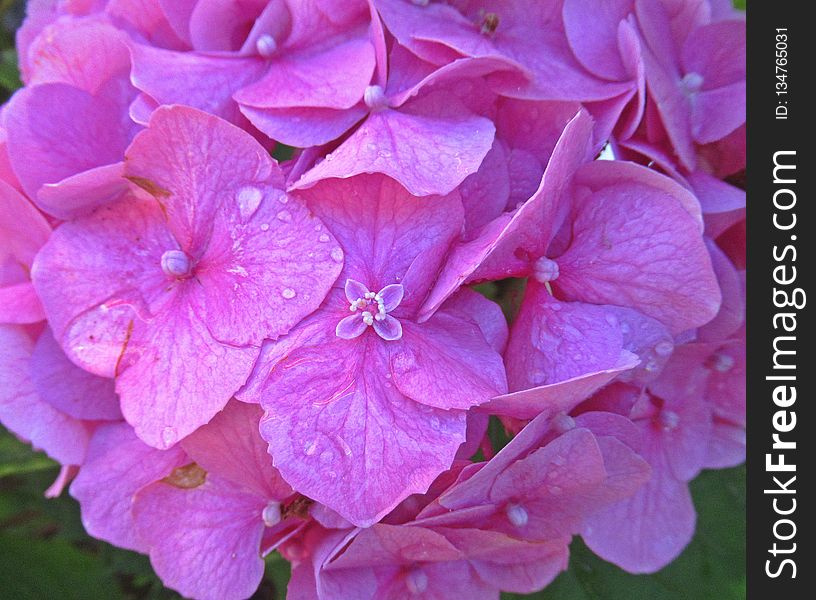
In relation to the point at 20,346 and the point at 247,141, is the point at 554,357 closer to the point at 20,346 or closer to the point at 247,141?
the point at 247,141

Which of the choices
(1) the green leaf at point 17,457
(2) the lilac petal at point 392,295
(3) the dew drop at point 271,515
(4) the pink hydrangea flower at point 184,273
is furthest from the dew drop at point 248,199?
(1) the green leaf at point 17,457

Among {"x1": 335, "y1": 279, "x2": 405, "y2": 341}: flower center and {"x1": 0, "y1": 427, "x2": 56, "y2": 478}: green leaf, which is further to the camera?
{"x1": 0, "y1": 427, "x2": 56, "y2": 478}: green leaf

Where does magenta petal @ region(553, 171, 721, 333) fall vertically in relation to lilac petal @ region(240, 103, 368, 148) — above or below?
below

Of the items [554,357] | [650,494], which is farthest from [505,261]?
[650,494]

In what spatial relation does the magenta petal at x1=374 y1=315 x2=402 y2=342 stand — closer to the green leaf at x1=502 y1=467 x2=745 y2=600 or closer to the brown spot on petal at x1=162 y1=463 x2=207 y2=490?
the brown spot on petal at x1=162 y1=463 x2=207 y2=490

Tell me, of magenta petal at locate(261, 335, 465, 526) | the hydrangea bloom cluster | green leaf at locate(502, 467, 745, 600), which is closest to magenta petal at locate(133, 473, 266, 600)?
the hydrangea bloom cluster

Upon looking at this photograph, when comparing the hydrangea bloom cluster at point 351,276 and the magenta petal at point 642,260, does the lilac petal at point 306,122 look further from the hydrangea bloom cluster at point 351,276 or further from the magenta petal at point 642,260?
the magenta petal at point 642,260

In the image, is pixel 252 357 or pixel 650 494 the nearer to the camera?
pixel 252 357

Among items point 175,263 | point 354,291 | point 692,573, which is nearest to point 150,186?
point 175,263
